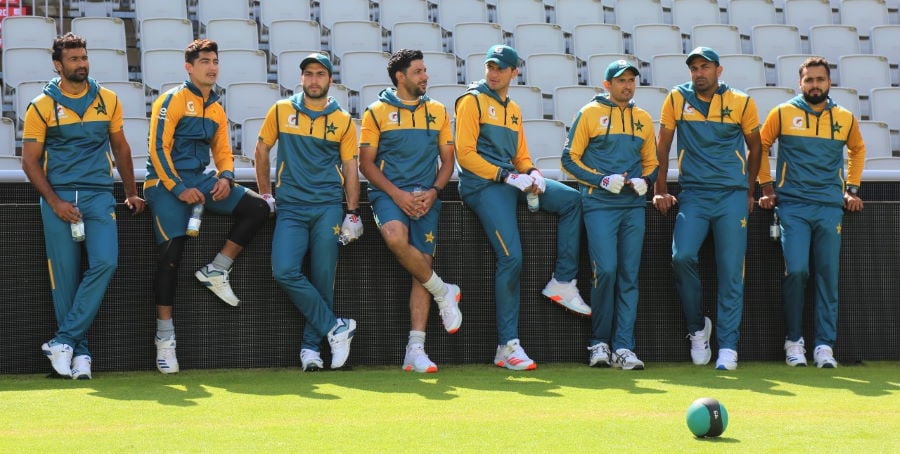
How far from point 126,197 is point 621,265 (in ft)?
9.51

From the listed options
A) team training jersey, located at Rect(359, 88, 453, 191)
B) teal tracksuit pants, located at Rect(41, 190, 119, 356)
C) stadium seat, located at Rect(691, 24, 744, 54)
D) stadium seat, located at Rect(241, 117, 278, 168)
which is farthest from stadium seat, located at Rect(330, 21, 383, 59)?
teal tracksuit pants, located at Rect(41, 190, 119, 356)

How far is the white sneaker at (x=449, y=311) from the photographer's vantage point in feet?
23.9

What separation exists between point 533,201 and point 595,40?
5378 mm

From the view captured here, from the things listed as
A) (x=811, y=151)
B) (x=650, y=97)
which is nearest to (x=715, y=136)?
(x=811, y=151)

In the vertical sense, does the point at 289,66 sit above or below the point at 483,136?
above

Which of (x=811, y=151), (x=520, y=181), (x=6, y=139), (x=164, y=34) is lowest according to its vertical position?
(x=520, y=181)

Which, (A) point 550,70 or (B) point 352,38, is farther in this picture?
(B) point 352,38

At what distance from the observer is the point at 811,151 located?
7.48 m

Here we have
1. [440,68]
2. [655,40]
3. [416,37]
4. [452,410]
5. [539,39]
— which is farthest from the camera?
[655,40]

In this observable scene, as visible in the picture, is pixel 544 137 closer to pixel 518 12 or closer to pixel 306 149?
pixel 518 12

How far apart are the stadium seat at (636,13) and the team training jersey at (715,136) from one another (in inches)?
229

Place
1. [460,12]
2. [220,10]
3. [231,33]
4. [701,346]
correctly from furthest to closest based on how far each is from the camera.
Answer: [460,12]
[220,10]
[231,33]
[701,346]

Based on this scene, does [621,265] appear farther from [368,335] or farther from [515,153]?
[368,335]

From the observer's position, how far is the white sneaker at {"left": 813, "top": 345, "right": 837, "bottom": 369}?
7441 mm
